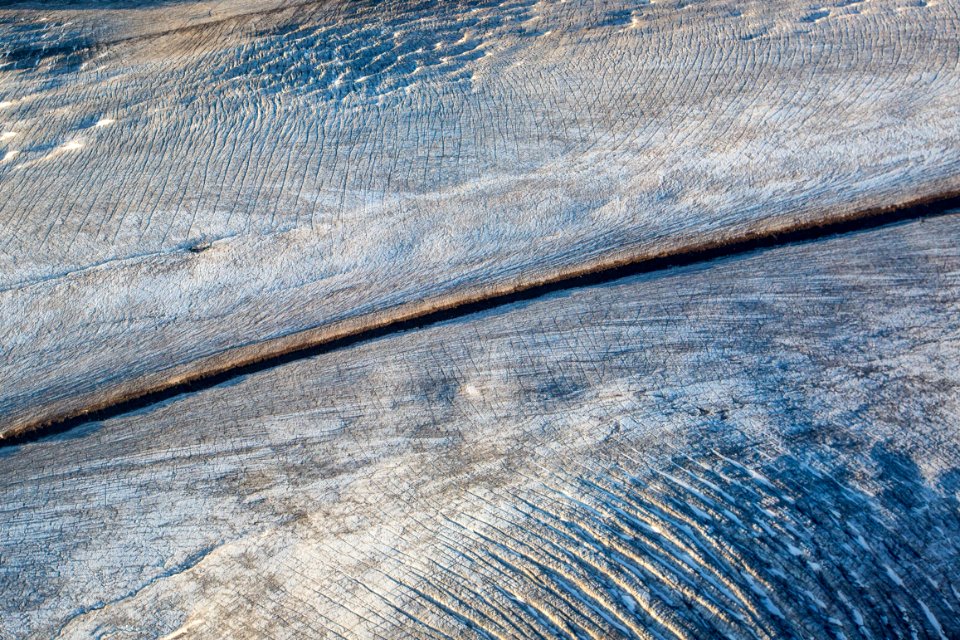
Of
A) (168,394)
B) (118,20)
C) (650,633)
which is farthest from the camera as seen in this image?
(118,20)

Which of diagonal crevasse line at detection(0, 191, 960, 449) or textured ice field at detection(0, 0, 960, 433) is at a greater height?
textured ice field at detection(0, 0, 960, 433)

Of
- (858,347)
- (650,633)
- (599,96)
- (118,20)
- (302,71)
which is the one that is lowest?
(650,633)

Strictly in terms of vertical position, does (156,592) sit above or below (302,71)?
below

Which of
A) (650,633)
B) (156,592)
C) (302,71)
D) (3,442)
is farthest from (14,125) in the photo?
(650,633)

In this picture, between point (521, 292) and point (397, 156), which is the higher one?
point (397, 156)

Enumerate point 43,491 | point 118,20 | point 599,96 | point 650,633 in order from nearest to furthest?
point 650,633 → point 43,491 → point 599,96 → point 118,20

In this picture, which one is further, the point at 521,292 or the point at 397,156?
the point at 397,156

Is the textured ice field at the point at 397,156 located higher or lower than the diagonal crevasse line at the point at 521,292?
higher

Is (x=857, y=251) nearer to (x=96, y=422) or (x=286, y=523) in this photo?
(x=286, y=523)
